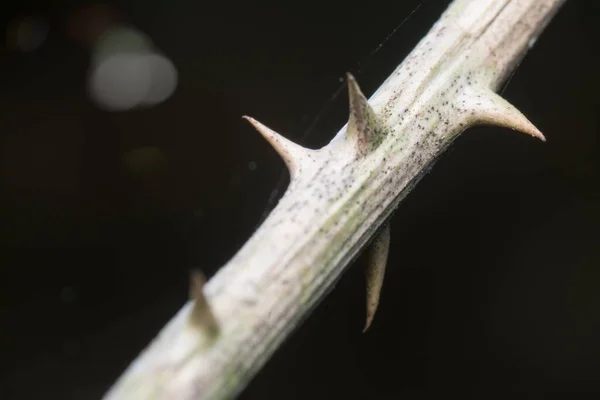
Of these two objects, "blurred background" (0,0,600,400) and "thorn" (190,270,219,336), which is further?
"blurred background" (0,0,600,400)

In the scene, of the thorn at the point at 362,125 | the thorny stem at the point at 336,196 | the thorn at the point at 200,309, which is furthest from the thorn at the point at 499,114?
the thorn at the point at 200,309

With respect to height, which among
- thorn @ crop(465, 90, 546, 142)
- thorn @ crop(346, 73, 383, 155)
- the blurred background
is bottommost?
the blurred background

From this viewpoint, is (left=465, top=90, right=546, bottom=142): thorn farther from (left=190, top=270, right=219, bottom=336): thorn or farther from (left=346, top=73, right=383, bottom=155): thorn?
(left=190, top=270, right=219, bottom=336): thorn

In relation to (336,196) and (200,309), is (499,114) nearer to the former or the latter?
(336,196)

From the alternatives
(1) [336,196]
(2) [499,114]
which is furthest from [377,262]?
(2) [499,114]

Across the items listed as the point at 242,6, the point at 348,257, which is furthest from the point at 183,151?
the point at 348,257

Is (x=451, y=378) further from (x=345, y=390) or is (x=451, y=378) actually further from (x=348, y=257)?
(x=348, y=257)

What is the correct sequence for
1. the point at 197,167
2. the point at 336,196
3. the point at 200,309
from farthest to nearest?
1. the point at 197,167
2. the point at 336,196
3. the point at 200,309

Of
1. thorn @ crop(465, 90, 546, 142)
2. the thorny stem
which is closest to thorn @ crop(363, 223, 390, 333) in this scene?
the thorny stem

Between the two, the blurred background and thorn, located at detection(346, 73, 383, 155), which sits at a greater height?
thorn, located at detection(346, 73, 383, 155)
